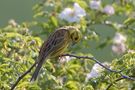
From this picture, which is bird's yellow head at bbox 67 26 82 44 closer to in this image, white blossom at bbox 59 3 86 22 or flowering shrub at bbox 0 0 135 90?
flowering shrub at bbox 0 0 135 90

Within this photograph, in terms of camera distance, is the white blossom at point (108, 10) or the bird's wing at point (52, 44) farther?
the white blossom at point (108, 10)

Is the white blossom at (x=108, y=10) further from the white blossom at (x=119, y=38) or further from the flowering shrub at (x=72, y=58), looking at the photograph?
the white blossom at (x=119, y=38)

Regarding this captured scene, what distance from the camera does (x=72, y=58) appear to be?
2443 mm

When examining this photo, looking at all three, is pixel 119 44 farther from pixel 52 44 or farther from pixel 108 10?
pixel 52 44

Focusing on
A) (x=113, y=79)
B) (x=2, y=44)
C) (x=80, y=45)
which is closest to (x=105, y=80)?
(x=113, y=79)

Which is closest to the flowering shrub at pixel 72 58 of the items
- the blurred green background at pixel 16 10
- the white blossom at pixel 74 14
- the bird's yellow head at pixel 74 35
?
the white blossom at pixel 74 14

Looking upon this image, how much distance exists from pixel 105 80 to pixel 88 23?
1304 millimetres

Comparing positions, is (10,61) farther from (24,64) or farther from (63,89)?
(63,89)

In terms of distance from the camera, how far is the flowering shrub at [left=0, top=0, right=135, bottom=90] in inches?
66.6

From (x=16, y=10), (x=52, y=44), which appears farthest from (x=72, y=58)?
(x=16, y=10)

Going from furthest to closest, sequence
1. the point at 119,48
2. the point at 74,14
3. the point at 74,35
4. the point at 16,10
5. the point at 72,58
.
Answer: the point at 16,10 → the point at 119,48 → the point at 74,14 → the point at 72,58 → the point at 74,35

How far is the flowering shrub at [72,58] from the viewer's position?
1.69 metres

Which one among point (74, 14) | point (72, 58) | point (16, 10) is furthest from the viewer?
point (16, 10)

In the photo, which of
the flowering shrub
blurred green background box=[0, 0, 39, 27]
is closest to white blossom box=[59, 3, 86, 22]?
the flowering shrub
